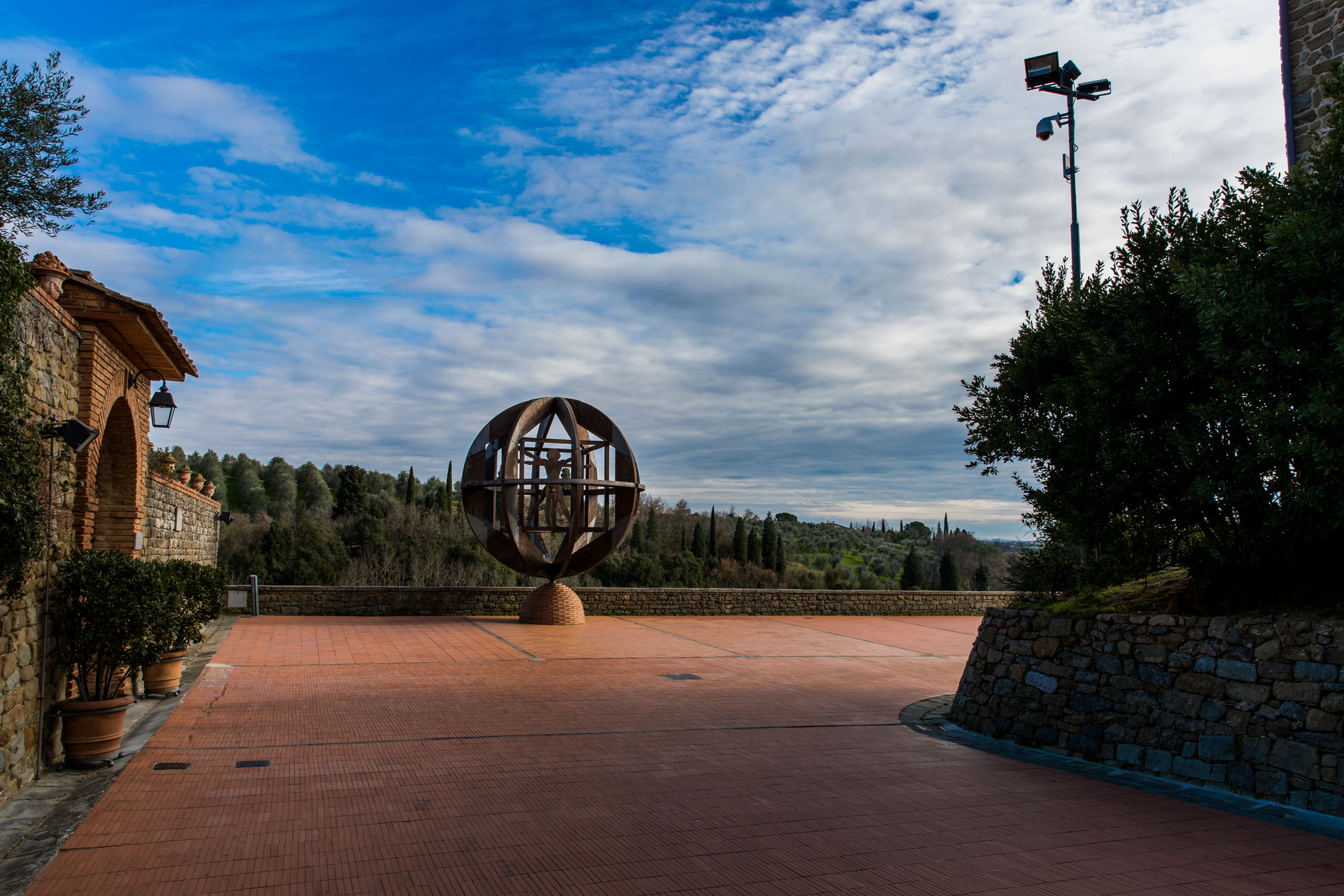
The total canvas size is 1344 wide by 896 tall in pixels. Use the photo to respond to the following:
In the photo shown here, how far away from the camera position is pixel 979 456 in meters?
8.38

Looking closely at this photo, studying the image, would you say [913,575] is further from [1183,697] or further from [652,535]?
[1183,697]

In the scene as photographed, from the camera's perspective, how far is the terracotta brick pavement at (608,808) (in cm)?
413

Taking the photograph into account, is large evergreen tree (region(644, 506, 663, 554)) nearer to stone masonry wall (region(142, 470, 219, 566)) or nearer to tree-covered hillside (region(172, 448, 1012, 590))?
tree-covered hillside (region(172, 448, 1012, 590))

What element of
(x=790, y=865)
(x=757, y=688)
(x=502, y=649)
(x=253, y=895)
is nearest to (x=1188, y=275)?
(x=790, y=865)

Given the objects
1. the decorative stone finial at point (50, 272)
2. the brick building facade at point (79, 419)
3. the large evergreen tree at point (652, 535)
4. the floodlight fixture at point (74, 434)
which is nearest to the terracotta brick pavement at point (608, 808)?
the brick building facade at point (79, 419)

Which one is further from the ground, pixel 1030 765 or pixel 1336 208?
pixel 1336 208

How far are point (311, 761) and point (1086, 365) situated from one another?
7056 millimetres

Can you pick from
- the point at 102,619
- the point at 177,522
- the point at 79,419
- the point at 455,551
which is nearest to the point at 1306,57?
the point at 79,419

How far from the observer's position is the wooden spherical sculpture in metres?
15.3

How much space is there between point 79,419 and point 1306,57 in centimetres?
1397

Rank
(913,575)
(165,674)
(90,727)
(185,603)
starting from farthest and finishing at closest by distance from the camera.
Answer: (913,575)
(165,674)
(185,603)
(90,727)

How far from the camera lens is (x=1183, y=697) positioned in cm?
630

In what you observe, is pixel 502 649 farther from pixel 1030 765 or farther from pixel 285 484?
pixel 285 484

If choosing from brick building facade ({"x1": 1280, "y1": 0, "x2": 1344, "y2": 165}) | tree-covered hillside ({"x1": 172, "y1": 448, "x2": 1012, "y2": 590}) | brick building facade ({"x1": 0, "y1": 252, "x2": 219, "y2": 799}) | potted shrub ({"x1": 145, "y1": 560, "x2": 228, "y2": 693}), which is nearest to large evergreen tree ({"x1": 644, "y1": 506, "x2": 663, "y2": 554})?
tree-covered hillside ({"x1": 172, "y1": 448, "x2": 1012, "y2": 590})
